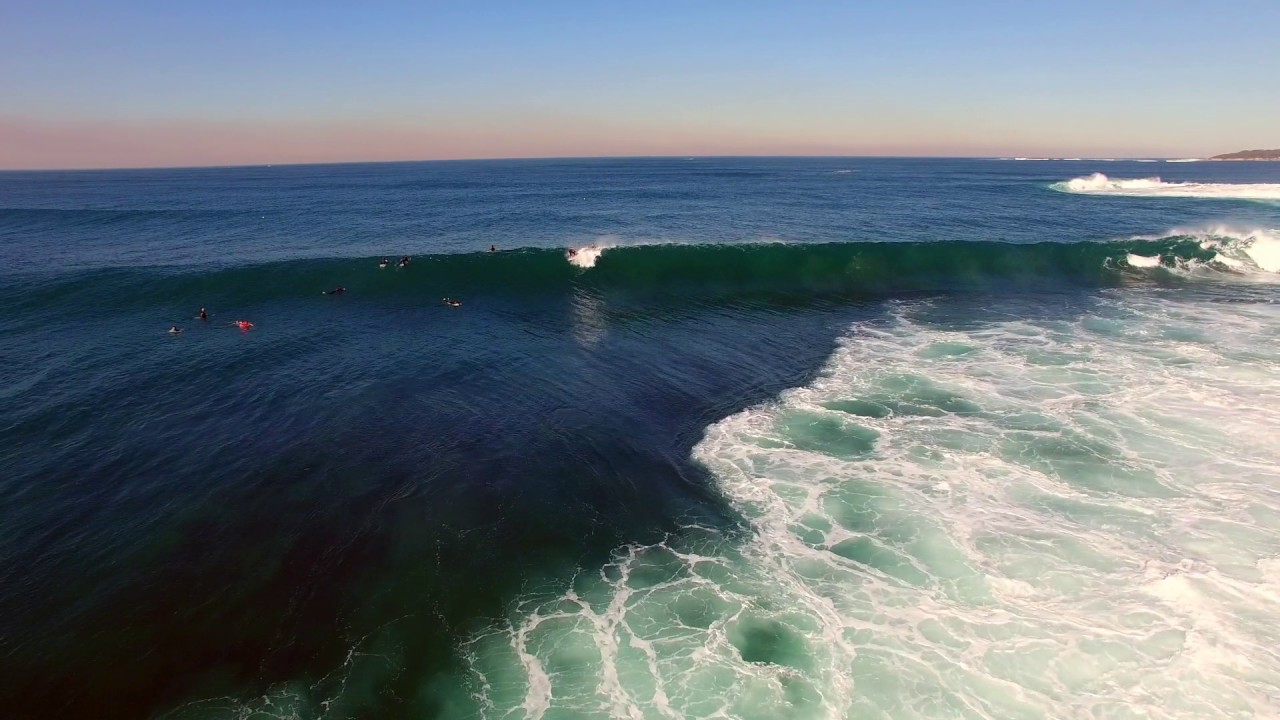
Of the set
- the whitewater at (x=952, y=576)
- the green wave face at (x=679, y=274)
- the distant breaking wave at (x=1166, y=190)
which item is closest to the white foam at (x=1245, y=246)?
the green wave face at (x=679, y=274)

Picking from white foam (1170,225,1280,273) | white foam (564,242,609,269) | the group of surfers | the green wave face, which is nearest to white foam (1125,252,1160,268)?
the green wave face

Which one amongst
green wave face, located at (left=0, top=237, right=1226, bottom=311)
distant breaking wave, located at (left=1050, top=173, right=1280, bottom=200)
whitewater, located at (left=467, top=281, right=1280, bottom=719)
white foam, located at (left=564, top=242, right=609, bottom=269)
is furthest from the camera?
distant breaking wave, located at (left=1050, top=173, right=1280, bottom=200)

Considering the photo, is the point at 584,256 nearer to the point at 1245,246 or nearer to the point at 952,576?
the point at 952,576

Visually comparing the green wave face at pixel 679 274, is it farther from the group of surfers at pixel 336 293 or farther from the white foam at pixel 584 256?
the group of surfers at pixel 336 293

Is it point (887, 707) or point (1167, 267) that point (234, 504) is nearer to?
point (887, 707)

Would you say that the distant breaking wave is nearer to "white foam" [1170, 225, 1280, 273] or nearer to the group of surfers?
"white foam" [1170, 225, 1280, 273]

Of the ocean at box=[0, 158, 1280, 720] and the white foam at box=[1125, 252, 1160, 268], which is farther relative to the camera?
the white foam at box=[1125, 252, 1160, 268]

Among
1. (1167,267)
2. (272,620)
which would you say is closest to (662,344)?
(272,620)

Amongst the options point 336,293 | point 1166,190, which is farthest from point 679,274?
point 1166,190
